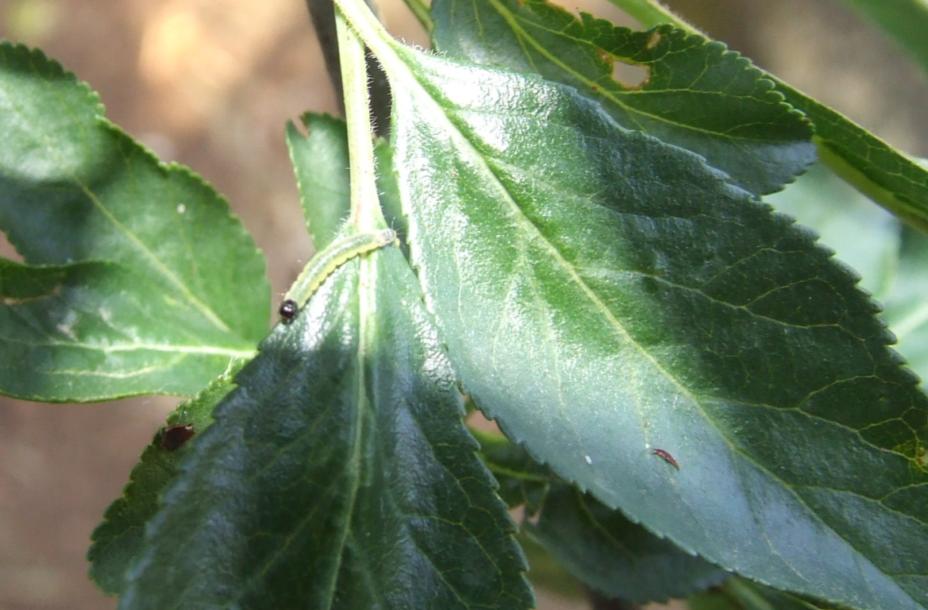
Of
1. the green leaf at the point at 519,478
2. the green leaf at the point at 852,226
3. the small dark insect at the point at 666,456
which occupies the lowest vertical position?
the small dark insect at the point at 666,456

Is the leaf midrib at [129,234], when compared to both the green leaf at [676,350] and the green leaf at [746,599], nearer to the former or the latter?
the green leaf at [676,350]

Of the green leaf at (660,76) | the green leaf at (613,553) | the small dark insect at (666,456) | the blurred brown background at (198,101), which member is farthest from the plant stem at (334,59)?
the blurred brown background at (198,101)

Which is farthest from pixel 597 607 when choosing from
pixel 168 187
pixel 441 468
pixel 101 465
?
pixel 101 465

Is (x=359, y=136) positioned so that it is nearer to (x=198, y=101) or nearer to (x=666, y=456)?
(x=666, y=456)

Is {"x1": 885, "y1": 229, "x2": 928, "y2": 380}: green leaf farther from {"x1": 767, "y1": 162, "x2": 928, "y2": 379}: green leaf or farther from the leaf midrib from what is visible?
the leaf midrib

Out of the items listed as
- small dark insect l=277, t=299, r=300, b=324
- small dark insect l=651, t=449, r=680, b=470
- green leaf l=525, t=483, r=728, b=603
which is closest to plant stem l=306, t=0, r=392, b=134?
small dark insect l=277, t=299, r=300, b=324

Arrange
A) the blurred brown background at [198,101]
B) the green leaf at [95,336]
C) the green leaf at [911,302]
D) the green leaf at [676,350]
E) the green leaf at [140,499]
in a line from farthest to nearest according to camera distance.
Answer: the blurred brown background at [198,101]
the green leaf at [911,302]
the green leaf at [95,336]
the green leaf at [140,499]
the green leaf at [676,350]
